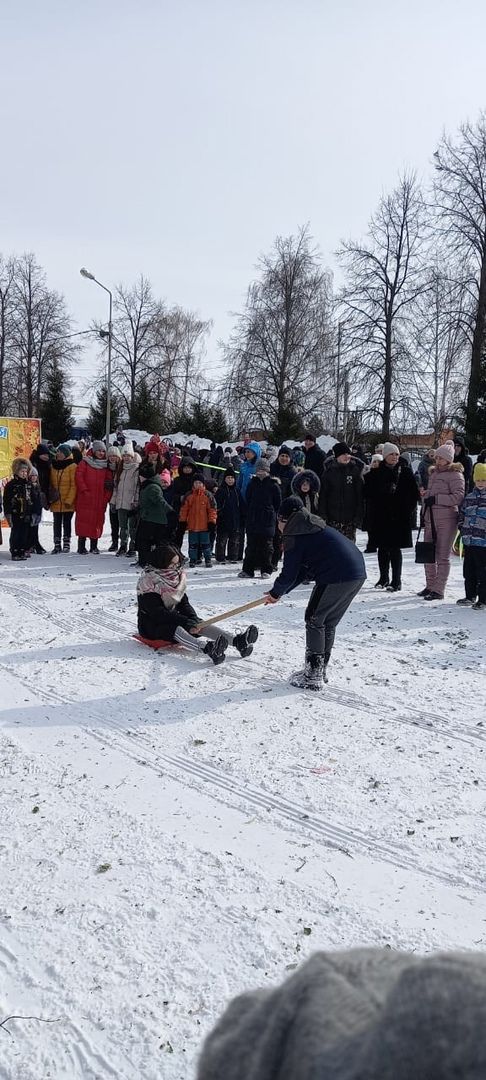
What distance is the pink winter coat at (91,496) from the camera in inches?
508

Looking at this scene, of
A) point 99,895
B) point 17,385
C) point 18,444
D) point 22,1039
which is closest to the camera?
point 22,1039

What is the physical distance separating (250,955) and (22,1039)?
0.84 meters

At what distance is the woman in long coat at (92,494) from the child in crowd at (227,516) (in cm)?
200

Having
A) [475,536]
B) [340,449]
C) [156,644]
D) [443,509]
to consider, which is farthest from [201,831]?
[340,449]

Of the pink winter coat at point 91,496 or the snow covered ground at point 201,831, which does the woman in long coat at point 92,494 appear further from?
the snow covered ground at point 201,831

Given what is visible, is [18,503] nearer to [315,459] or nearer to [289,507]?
[315,459]

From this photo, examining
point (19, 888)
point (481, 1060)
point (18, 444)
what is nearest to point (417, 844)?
point (19, 888)

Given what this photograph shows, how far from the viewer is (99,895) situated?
127 inches

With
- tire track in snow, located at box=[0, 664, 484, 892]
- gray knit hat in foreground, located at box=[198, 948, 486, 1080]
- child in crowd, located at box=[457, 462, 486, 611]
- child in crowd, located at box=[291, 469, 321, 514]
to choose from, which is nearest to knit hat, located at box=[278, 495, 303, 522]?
tire track in snow, located at box=[0, 664, 484, 892]

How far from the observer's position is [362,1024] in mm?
769

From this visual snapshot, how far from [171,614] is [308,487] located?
431cm

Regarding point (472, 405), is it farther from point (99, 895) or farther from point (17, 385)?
point (17, 385)

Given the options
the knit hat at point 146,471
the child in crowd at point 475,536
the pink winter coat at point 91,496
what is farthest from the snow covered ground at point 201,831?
the pink winter coat at point 91,496

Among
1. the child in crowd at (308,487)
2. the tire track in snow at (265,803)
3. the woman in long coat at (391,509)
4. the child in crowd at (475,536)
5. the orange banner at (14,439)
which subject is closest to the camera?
the tire track in snow at (265,803)
